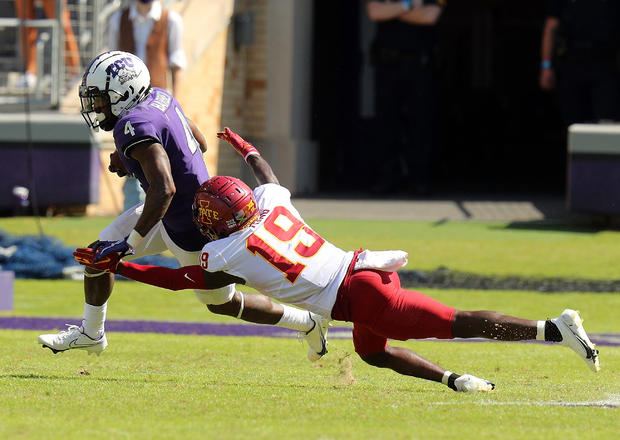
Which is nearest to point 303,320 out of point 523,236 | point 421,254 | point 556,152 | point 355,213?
point 421,254

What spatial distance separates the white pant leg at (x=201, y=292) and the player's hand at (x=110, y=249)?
63 cm

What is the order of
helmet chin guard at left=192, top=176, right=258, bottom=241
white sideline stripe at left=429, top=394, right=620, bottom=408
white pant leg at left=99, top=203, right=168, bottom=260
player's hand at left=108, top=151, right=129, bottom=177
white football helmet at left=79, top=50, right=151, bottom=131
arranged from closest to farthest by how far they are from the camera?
white sideline stripe at left=429, top=394, right=620, bottom=408, helmet chin guard at left=192, top=176, right=258, bottom=241, white football helmet at left=79, top=50, right=151, bottom=131, white pant leg at left=99, top=203, right=168, bottom=260, player's hand at left=108, top=151, right=129, bottom=177

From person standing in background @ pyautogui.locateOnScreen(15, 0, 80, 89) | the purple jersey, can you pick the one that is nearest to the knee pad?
→ the purple jersey

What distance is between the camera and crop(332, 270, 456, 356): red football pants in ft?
21.4

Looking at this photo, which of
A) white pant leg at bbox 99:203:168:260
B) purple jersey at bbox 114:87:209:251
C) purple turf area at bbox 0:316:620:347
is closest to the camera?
purple jersey at bbox 114:87:209:251

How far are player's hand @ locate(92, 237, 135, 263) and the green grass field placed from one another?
66cm

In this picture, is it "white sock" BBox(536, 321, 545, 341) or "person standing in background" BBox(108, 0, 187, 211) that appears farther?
"person standing in background" BBox(108, 0, 187, 211)

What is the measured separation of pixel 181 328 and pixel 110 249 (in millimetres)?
3447

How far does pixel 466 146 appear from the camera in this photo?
80.7 feet

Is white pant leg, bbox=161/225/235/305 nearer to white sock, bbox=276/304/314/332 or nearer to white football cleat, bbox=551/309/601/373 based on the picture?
white sock, bbox=276/304/314/332

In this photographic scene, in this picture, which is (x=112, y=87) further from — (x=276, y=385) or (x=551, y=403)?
(x=551, y=403)

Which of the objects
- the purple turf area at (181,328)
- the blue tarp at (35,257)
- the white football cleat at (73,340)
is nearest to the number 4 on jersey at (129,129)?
the white football cleat at (73,340)

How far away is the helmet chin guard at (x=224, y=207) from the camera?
6488 mm

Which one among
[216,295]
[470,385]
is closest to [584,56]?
[216,295]
